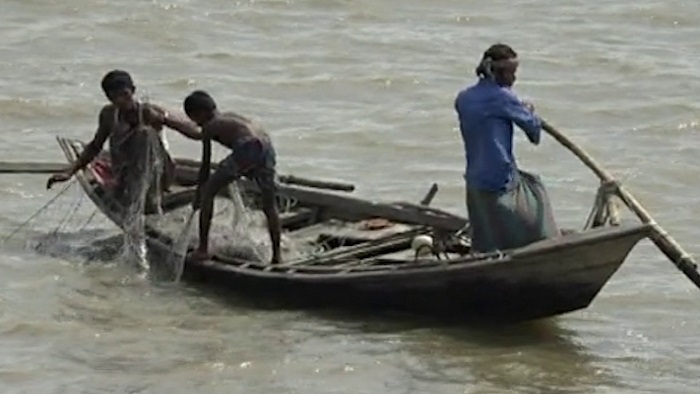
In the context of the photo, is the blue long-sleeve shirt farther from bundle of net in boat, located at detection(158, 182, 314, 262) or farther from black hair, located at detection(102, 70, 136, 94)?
black hair, located at detection(102, 70, 136, 94)

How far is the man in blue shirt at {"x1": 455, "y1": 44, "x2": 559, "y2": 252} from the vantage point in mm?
9898

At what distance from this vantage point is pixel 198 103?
10797 millimetres

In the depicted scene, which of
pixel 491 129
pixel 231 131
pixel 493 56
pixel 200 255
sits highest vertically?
pixel 493 56

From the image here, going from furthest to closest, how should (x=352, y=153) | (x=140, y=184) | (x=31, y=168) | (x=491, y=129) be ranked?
(x=352, y=153) < (x=31, y=168) < (x=140, y=184) < (x=491, y=129)

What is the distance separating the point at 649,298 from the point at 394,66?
6.64 m

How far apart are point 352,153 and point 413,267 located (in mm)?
4897

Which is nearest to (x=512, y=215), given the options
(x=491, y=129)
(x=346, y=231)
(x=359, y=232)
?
(x=491, y=129)

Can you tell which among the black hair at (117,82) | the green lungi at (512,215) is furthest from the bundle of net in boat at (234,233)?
the green lungi at (512,215)

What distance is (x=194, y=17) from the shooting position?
1964 cm

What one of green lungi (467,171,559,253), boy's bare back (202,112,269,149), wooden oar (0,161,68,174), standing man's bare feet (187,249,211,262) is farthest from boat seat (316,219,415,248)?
wooden oar (0,161,68,174)

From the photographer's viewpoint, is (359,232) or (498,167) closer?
(498,167)

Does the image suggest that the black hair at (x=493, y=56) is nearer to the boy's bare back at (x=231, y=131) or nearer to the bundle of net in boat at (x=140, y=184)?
the boy's bare back at (x=231, y=131)

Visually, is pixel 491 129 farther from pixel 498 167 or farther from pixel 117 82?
pixel 117 82

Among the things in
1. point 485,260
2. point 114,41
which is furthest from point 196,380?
point 114,41
